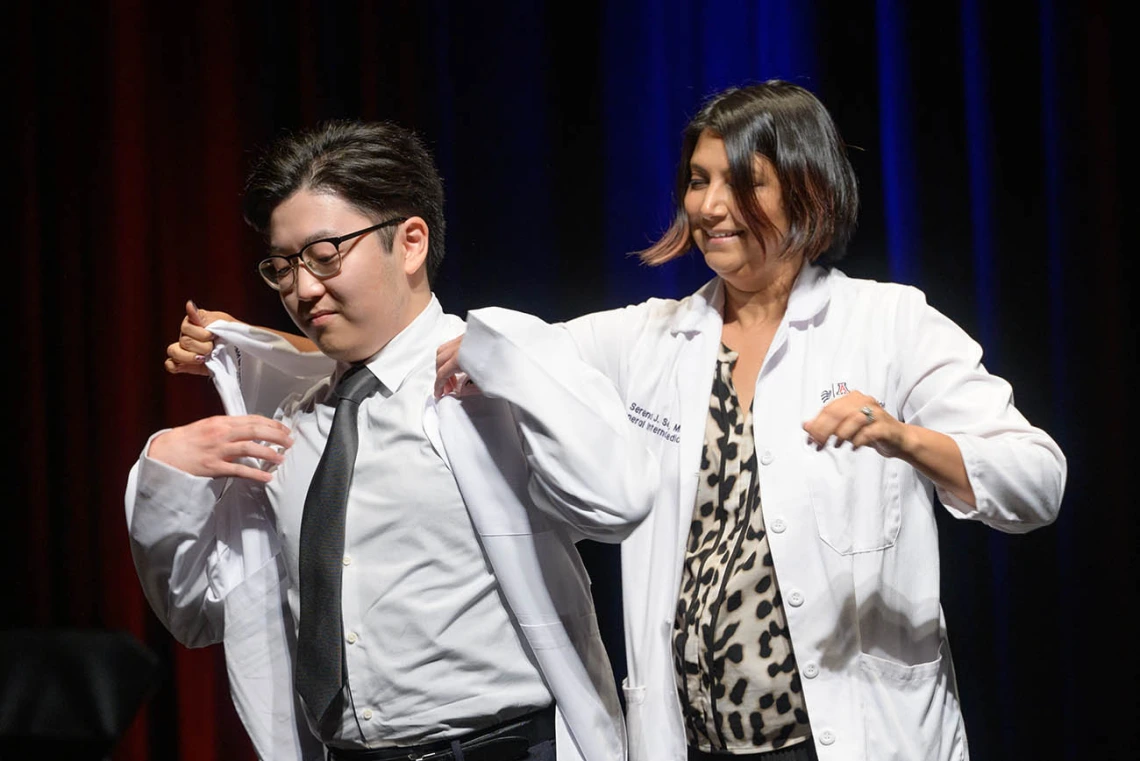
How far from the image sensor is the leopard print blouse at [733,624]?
1771 mm

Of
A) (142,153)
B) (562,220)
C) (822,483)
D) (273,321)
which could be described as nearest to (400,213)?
(822,483)

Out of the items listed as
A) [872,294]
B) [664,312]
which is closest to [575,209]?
[664,312]

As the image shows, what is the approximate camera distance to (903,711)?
1765mm

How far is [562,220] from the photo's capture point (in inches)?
115

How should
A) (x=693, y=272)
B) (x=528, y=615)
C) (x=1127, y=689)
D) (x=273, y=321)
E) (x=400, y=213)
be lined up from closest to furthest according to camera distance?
(x=528, y=615)
(x=400, y=213)
(x=1127, y=689)
(x=693, y=272)
(x=273, y=321)

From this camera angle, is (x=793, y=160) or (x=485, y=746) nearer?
(x=485, y=746)

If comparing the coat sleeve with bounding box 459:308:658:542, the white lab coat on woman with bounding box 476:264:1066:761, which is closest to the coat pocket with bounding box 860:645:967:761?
the white lab coat on woman with bounding box 476:264:1066:761

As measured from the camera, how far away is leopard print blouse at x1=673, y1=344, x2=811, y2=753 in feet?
5.81

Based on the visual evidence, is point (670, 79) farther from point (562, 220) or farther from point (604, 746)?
A: point (604, 746)

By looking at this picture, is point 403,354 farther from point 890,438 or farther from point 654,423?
point 890,438

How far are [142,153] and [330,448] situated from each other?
1.81m

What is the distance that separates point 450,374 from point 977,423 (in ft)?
2.50

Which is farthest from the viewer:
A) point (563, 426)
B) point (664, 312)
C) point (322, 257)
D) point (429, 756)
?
point (664, 312)

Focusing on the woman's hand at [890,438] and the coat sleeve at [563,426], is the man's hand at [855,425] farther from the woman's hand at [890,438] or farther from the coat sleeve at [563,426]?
the coat sleeve at [563,426]
